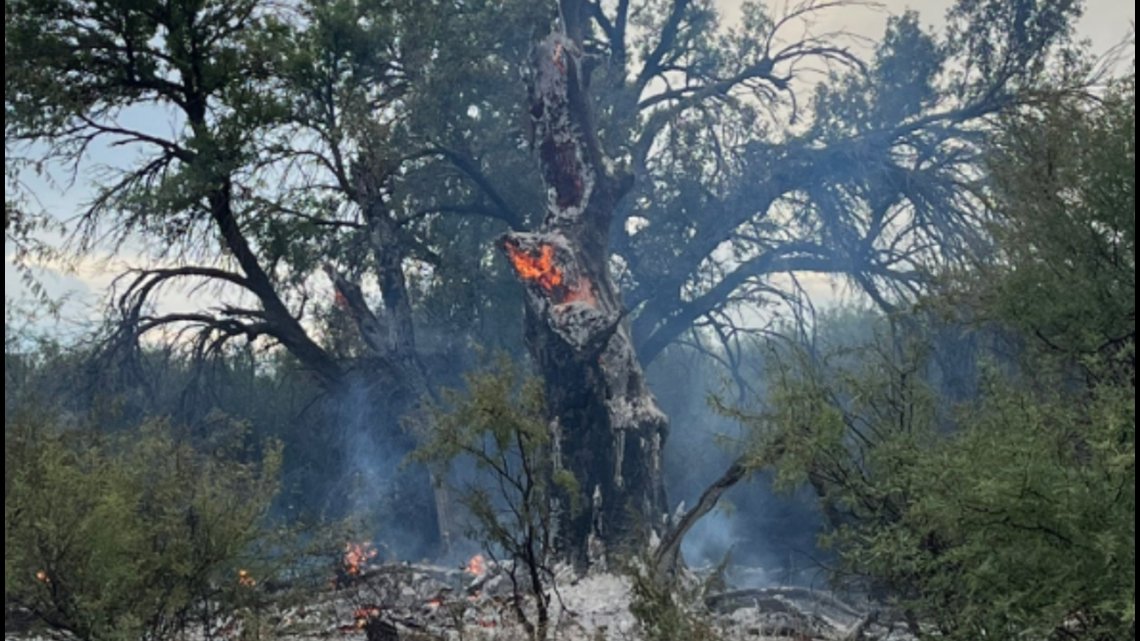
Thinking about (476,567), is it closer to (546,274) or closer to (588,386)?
(588,386)

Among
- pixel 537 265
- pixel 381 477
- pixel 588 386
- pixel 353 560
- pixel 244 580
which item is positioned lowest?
pixel 353 560

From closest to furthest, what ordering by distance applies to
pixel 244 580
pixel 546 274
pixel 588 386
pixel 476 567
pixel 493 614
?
pixel 244 580 → pixel 493 614 → pixel 588 386 → pixel 546 274 → pixel 476 567

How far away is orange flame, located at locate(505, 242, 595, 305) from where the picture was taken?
54.4 feet

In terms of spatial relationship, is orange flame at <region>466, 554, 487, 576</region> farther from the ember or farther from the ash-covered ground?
the ember

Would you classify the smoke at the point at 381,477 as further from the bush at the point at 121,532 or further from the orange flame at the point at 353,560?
the bush at the point at 121,532

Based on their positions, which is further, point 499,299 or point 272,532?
point 499,299

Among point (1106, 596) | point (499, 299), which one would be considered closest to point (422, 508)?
point (499, 299)

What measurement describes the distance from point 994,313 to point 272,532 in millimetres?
6640

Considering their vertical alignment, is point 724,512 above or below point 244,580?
below

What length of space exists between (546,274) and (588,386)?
5.39ft

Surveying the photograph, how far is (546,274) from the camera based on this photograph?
16.6m

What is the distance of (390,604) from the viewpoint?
13.7m

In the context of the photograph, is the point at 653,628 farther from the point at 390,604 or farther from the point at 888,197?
the point at 888,197

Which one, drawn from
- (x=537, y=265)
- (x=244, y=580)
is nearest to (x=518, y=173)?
(x=537, y=265)
